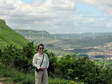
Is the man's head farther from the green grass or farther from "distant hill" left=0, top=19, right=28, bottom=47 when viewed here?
"distant hill" left=0, top=19, right=28, bottom=47

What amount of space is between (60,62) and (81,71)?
1302 mm

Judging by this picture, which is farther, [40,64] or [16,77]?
[16,77]

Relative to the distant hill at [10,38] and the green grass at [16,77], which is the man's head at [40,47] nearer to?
the green grass at [16,77]

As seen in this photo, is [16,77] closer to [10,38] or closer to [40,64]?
[40,64]

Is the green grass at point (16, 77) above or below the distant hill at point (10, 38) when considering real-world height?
below

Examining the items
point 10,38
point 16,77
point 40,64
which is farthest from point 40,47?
point 10,38

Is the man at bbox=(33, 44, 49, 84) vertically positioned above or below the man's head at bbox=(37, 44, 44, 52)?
below

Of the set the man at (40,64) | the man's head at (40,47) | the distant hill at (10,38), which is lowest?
the man at (40,64)

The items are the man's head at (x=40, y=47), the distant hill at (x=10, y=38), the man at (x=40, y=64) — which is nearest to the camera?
the man's head at (x=40, y=47)

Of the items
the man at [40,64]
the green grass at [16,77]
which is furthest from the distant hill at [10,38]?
the man at [40,64]

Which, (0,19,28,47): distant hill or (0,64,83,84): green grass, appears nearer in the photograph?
(0,64,83,84): green grass

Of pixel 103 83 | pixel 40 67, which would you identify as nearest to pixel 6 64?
pixel 103 83

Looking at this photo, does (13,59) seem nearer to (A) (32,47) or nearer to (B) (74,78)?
(A) (32,47)

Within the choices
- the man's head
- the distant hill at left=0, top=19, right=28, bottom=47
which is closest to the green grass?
the man's head
